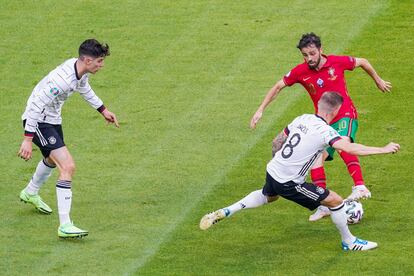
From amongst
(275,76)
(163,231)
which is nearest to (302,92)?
(275,76)

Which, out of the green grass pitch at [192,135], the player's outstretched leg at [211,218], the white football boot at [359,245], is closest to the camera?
the white football boot at [359,245]

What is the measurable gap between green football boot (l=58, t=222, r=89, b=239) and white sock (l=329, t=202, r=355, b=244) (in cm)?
319

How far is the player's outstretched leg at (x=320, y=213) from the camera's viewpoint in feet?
51.1

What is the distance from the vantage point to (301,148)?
46.1ft

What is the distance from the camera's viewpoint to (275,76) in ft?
68.6

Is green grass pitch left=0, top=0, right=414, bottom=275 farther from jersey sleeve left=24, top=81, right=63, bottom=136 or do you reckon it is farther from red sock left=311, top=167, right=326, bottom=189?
jersey sleeve left=24, top=81, right=63, bottom=136

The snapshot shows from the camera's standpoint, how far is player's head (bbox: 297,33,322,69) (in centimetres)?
1537

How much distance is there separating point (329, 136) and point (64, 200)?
3546 millimetres

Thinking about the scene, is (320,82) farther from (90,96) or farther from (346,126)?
(90,96)

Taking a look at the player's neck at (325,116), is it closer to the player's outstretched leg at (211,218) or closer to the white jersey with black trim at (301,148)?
the white jersey with black trim at (301,148)

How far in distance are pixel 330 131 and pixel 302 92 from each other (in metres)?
6.38

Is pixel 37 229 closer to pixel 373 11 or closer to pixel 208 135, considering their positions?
pixel 208 135

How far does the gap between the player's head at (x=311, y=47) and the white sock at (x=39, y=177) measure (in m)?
3.75

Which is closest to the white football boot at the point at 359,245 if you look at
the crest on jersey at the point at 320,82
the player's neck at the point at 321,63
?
the crest on jersey at the point at 320,82
